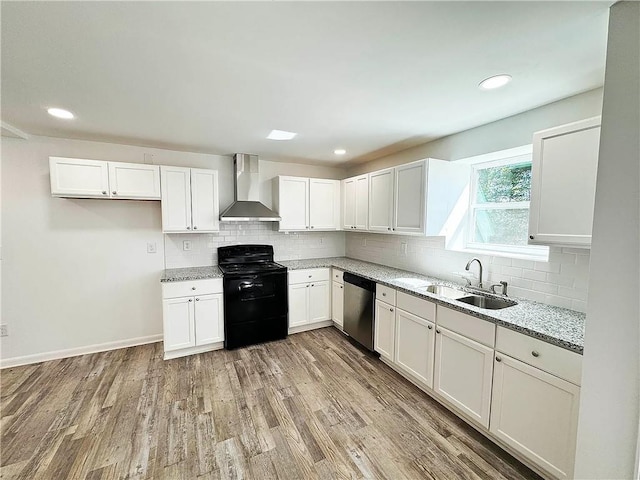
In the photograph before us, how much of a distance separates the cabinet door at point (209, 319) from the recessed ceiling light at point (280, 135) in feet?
6.24

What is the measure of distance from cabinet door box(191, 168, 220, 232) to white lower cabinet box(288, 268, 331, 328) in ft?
3.99

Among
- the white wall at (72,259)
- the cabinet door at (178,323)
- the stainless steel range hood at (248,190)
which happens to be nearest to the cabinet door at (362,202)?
the stainless steel range hood at (248,190)

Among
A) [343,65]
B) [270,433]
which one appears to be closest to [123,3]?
[343,65]

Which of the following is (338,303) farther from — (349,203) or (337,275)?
(349,203)

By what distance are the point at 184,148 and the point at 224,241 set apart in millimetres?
1276

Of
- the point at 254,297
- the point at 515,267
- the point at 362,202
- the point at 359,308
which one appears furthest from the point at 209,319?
the point at 515,267

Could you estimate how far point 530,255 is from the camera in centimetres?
226

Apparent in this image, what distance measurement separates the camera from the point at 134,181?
2.96m

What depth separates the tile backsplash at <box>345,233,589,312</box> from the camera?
189cm

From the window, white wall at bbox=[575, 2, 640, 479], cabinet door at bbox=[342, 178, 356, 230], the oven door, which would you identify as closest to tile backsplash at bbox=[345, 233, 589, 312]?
the window

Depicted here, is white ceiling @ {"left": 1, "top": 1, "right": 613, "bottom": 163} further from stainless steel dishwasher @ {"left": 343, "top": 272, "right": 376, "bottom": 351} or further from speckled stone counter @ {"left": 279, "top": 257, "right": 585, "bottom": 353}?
stainless steel dishwasher @ {"left": 343, "top": 272, "right": 376, "bottom": 351}

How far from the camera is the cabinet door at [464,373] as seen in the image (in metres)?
1.84

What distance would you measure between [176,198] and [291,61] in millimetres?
2309

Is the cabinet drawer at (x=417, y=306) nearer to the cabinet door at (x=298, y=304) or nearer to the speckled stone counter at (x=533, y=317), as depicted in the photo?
the speckled stone counter at (x=533, y=317)
